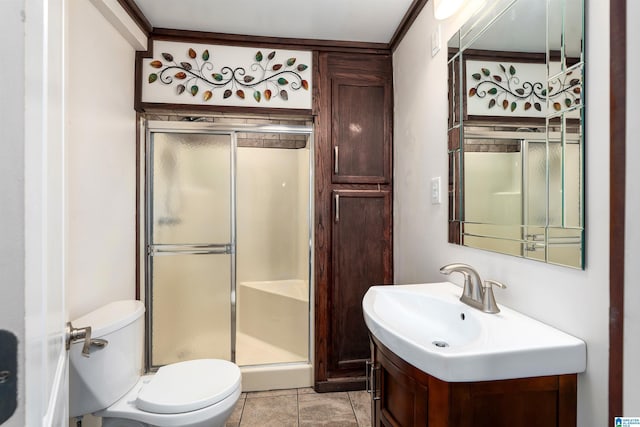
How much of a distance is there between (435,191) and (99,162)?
1707 millimetres

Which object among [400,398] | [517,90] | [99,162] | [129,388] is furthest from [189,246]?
[517,90]

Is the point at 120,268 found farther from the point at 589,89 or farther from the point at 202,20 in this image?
the point at 589,89

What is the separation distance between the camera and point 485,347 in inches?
30.3

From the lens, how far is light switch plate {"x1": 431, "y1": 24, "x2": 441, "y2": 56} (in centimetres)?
151

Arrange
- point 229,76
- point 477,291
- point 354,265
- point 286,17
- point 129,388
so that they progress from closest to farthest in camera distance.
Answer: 1. point 477,291
2. point 129,388
3. point 286,17
4. point 229,76
5. point 354,265

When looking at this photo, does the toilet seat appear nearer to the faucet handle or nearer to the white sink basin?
the white sink basin

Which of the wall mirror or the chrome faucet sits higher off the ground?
the wall mirror

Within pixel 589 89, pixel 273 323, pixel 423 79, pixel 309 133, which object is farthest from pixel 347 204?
pixel 589 89

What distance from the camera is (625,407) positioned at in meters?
0.40

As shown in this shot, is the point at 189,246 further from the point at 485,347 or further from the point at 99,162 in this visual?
the point at 485,347

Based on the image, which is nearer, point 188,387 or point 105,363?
point 105,363

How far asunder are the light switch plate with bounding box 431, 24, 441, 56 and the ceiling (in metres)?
0.31

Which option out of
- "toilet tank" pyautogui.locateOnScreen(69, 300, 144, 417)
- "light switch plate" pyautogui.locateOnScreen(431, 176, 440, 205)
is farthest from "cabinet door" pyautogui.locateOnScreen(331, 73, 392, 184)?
"toilet tank" pyautogui.locateOnScreen(69, 300, 144, 417)

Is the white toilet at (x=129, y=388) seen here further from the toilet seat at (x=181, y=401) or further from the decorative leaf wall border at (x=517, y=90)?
the decorative leaf wall border at (x=517, y=90)
